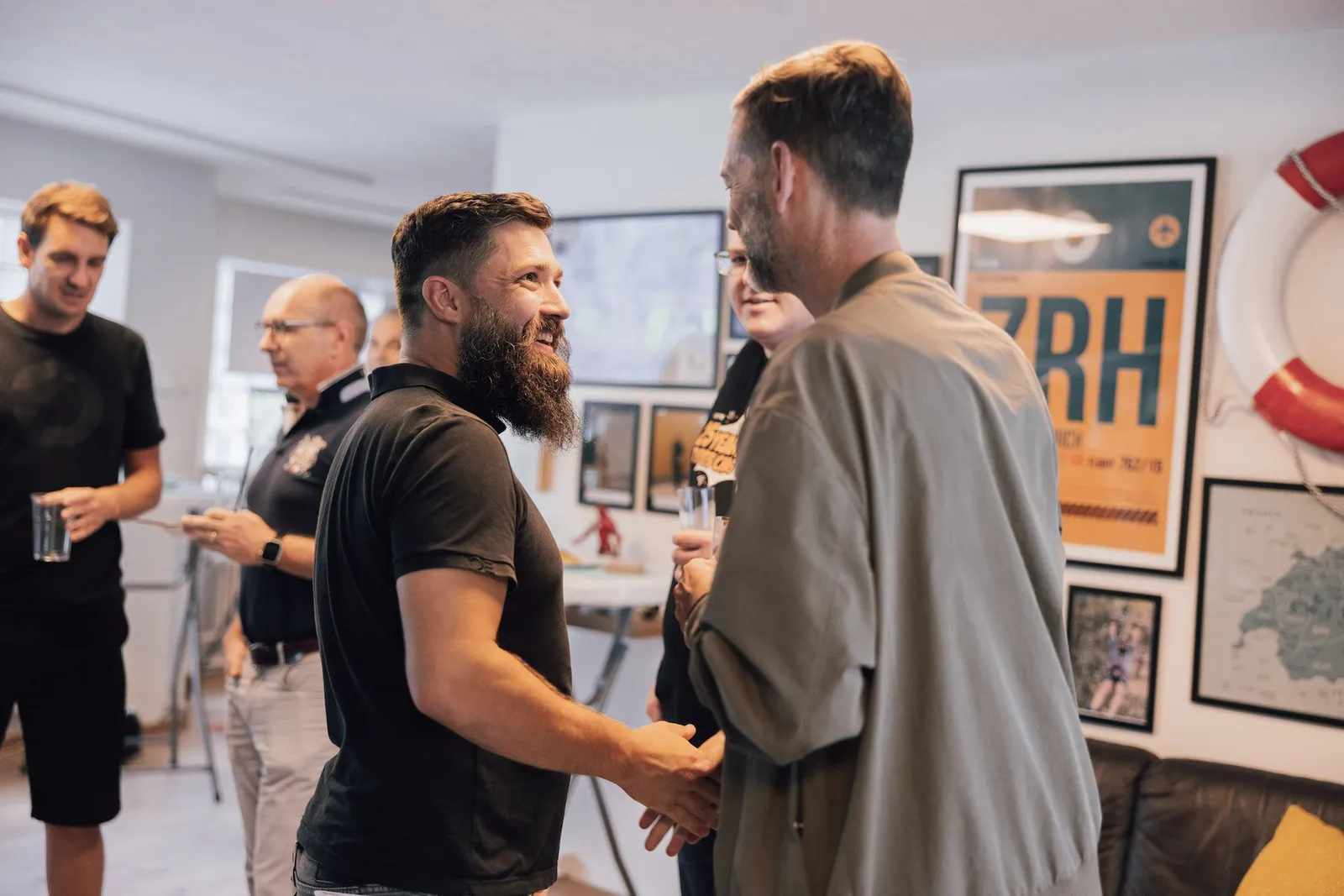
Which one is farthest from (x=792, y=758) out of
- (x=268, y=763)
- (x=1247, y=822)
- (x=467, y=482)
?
(x=1247, y=822)

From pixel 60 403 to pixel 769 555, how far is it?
229cm

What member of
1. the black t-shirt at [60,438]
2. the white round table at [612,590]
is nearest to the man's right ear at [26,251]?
the black t-shirt at [60,438]

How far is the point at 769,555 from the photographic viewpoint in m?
0.97

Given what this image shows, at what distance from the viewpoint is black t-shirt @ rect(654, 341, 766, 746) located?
6.57 feet

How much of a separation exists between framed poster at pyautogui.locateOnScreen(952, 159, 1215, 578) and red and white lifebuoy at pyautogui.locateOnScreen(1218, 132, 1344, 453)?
0.49ft

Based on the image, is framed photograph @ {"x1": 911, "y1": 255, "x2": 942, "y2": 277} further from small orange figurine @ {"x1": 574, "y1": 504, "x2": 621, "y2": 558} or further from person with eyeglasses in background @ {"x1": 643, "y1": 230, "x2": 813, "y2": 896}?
small orange figurine @ {"x1": 574, "y1": 504, "x2": 621, "y2": 558}

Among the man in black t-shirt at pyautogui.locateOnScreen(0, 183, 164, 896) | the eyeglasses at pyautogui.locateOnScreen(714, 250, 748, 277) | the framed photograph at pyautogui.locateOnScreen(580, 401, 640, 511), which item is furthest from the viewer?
the framed photograph at pyautogui.locateOnScreen(580, 401, 640, 511)

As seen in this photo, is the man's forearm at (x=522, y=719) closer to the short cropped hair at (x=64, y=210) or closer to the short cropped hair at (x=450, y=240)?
the short cropped hair at (x=450, y=240)

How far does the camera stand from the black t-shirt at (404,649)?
1279 millimetres

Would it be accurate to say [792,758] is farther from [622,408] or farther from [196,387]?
[196,387]

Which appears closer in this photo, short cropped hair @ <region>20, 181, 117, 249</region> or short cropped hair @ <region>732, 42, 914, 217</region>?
short cropped hair @ <region>732, 42, 914, 217</region>

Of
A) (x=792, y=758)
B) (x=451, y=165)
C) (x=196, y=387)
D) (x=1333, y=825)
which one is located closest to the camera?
(x=792, y=758)

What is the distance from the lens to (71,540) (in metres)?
2.55

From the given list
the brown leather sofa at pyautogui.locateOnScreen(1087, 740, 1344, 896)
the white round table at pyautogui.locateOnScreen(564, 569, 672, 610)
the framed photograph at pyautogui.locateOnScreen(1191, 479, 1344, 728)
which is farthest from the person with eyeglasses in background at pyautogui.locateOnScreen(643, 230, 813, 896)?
the framed photograph at pyautogui.locateOnScreen(1191, 479, 1344, 728)
